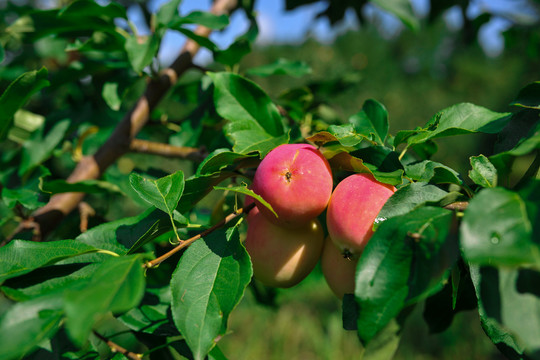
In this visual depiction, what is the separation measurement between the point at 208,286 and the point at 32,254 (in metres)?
0.19

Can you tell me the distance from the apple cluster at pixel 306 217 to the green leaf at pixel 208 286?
5 cm

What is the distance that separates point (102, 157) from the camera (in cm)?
80

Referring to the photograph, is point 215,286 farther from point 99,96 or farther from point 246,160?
point 99,96

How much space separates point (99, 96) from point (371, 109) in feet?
2.06

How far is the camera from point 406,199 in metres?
0.41

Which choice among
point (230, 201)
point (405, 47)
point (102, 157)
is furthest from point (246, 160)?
point (405, 47)

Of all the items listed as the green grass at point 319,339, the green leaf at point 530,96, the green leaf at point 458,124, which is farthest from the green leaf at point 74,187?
the green grass at point 319,339

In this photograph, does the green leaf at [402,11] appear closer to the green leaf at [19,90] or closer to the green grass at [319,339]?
the green leaf at [19,90]

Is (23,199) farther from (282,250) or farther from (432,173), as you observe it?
(432,173)

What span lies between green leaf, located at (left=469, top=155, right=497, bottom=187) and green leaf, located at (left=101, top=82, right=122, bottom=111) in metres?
0.61

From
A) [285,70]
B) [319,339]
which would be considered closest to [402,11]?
[285,70]

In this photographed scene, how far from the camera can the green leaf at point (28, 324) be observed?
1.11ft

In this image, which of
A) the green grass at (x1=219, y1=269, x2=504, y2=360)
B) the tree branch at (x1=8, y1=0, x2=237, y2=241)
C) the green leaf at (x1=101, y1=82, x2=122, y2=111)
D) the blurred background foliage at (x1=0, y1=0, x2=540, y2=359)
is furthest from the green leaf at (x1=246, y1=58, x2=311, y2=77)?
the green grass at (x1=219, y1=269, x2=504, y2=360)

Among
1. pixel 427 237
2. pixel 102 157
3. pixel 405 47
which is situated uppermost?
pixel 427 237
